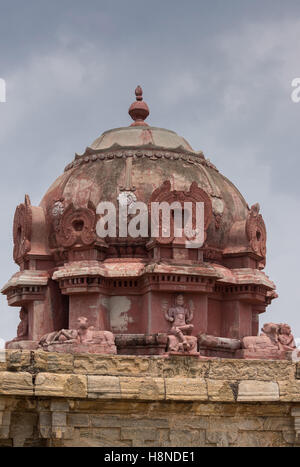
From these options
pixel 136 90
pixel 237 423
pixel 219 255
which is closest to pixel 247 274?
pixel 219 255

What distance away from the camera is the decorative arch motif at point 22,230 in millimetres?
21297

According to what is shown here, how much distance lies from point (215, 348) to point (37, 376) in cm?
743

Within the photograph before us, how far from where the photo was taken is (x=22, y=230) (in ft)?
70.7

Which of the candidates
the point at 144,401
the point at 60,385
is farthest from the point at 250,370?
the point at 60,385

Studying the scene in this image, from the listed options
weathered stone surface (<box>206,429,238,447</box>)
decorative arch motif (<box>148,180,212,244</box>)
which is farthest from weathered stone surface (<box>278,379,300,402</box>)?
decorative arch motif (<box>148,180,212,244</box>)

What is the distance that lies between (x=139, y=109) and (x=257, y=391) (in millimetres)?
10894

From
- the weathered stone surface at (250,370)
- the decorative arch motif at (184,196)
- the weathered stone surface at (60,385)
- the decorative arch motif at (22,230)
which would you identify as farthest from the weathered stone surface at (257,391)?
the decorative arch motif at (22,230)

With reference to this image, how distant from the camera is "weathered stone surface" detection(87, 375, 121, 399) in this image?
1339 centimetres

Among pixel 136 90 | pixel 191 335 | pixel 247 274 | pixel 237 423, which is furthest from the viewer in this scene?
pixel 136 90

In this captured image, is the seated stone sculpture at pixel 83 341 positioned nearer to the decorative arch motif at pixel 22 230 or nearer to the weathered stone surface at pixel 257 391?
the decorative arch motif at pixel 22 230

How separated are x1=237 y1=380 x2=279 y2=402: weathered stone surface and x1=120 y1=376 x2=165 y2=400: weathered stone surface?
1.36m

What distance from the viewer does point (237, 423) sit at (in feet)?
46.7
